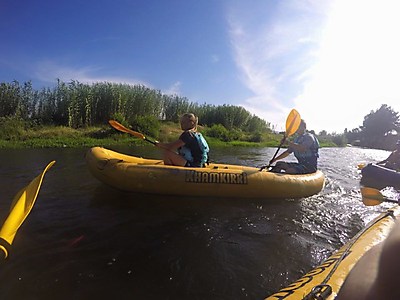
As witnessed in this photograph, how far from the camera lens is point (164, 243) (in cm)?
288

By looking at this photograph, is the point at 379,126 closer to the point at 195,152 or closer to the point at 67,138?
the point at 67,138

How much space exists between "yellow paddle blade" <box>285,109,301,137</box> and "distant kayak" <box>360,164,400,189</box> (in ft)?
8.83

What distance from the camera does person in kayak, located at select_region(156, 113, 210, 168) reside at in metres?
4.34

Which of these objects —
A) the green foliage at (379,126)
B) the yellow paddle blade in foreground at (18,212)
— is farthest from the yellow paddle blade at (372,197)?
the green foliage at (379,126)

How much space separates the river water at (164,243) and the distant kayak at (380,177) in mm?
1876

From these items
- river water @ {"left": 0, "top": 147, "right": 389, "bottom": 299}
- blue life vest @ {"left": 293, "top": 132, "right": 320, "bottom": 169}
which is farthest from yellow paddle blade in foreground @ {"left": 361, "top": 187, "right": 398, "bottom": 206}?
blue life vest @ {"left": 293, "top": 132, "right": 320, "bottom": 169}

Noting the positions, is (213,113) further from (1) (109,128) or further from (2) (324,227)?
(2) (324,227)

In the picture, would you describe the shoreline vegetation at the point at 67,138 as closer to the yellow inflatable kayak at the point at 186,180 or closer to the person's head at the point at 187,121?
the yellow inflatable kayak at the point at 186,180

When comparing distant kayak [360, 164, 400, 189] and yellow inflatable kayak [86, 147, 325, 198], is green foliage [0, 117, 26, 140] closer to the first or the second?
yellow inflatable kayak [86, 147, 325, 198]

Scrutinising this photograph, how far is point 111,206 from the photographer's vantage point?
3912mm

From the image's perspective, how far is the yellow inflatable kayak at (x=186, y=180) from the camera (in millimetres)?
4059

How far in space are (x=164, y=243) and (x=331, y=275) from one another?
6.04 ft

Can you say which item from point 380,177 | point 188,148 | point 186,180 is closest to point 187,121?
point 188,148

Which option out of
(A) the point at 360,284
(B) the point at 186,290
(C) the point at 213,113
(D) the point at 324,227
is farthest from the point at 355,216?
(C) the point at 213,113
